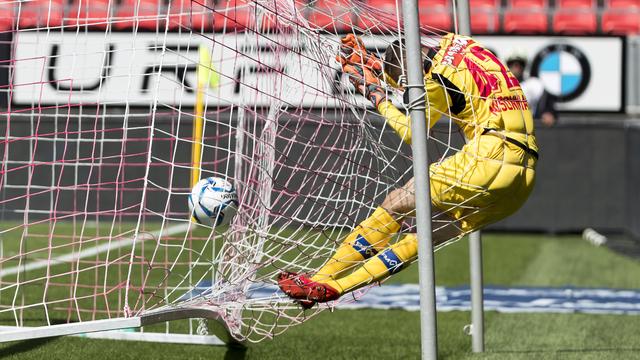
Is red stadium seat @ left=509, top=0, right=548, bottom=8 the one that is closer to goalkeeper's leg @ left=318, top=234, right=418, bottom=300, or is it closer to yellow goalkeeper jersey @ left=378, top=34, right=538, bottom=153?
yellow goalkeeper jersey @ left=378, top=34, right=538, bottom=153

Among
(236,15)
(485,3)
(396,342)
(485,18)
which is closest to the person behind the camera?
(396,342)

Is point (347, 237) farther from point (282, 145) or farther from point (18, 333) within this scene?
point (18, 333)

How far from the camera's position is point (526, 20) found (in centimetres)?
1909

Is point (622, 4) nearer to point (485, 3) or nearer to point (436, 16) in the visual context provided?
point (485, 3)

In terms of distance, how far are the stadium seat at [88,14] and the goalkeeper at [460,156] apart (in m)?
1.35

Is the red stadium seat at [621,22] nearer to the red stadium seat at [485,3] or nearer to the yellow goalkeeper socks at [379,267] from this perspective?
the red stadium seat at [485,3]

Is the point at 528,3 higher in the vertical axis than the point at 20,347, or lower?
lower

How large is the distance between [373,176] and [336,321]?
1787 mm

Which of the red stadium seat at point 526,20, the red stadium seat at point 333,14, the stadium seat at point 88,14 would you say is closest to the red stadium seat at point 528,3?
the red stadium seat at point 526,20

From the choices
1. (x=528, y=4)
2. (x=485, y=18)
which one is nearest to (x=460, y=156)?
(x=485, y=18)

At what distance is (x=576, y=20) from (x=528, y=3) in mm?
961

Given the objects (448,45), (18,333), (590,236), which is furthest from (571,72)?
(18,333)

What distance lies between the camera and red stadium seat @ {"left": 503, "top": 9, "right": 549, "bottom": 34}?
19.0 meters

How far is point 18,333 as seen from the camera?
494 centimetres
